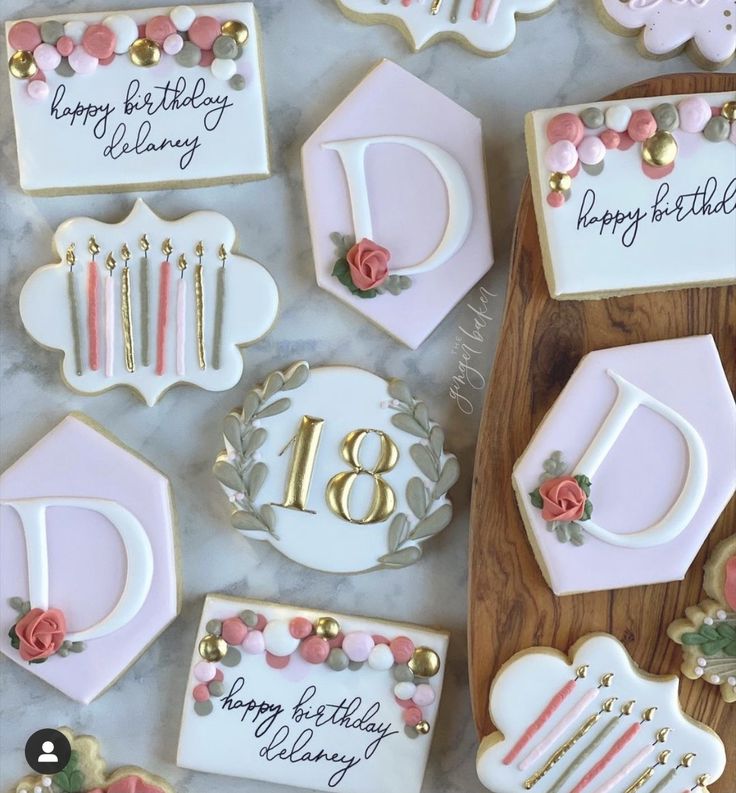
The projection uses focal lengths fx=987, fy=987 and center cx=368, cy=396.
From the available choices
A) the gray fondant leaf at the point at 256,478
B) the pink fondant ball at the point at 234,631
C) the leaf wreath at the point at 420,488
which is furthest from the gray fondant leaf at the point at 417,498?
the pink fondant ball at the point at 234,631

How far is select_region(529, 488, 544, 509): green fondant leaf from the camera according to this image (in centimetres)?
149

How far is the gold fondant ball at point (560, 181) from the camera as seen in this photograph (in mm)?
1472

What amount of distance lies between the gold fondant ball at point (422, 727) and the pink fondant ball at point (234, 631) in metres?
0.32

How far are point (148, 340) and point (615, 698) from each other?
92 cm

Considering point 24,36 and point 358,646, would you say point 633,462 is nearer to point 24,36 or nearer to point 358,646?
point 358,646

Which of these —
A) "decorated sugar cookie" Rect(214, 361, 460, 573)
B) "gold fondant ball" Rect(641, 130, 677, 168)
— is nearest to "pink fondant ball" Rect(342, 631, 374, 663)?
"decorated sugar cookie" Rect(214, 361, 460, 573)

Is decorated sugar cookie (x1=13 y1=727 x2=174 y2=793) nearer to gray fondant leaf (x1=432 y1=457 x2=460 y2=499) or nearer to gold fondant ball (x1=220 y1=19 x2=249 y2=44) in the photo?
gray fondant leaf (x1=432 y1=457 x2=460 y2=499)

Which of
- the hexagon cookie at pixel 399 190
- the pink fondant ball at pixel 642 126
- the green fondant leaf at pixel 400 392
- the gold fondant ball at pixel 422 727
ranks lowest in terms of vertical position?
the gold fondant ball at pixel 422 727

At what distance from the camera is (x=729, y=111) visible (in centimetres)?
148

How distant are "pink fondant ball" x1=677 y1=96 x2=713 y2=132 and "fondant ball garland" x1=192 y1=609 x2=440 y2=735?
35.7 inches

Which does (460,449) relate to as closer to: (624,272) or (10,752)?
(624,272)

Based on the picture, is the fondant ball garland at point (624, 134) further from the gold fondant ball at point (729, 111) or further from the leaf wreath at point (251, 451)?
the leaf wreath at point (251, 451)

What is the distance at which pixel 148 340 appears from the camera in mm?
1580

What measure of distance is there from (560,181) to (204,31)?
599 mm
